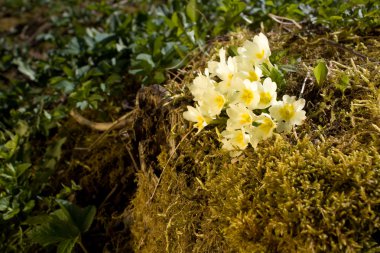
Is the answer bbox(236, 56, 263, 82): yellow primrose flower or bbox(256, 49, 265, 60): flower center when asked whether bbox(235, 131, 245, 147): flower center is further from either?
bbox(256, 49, 265, 60): flower center

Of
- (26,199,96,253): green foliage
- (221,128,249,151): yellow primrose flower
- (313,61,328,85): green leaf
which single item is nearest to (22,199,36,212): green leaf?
(26,199,96,253): green foliage

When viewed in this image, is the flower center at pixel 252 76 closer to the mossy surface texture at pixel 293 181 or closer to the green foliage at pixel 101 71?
the green foliage at pixel 101 71

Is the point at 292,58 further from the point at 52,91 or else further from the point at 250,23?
the point at 52,91

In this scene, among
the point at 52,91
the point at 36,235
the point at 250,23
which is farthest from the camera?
the point at 52,91

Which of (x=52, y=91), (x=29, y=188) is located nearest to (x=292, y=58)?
(x=29, y=188)

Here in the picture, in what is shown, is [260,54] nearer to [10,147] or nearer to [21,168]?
[21,168]

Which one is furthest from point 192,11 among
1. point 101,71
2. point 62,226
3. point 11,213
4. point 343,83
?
point 11,213
